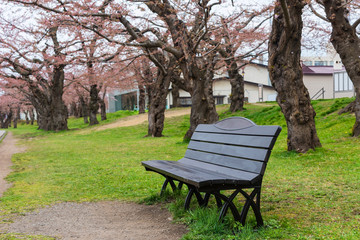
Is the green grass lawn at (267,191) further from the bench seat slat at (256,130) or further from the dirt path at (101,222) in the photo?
the bench seat slat at (256,130)

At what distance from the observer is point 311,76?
130 feet

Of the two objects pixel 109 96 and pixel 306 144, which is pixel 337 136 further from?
pixel 109 96

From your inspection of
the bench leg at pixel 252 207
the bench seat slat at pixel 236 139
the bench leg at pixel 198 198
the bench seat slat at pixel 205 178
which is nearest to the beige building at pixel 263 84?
the bench seat slat at pixel 236 139

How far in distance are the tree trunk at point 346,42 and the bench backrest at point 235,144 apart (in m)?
7.29

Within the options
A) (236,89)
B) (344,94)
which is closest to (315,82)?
(344,94)

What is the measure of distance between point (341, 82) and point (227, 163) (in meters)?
25.1

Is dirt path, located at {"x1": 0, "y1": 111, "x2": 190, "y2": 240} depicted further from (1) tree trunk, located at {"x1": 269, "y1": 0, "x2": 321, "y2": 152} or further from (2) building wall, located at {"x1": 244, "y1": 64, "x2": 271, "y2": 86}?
(2) building wall, located at {"x1": 244, "y1": 64, "x2": 271, "y2": 86}

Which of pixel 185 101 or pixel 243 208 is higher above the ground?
pixel 185 101

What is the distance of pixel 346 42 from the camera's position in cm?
1066

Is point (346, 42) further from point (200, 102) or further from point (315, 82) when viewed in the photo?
point (315, 82)

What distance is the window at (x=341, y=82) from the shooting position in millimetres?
25906

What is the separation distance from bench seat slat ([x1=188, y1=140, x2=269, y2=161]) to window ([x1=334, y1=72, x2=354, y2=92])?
23.8m

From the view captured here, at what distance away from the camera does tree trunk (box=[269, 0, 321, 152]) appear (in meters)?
8.84

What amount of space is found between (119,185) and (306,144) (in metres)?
4.82
